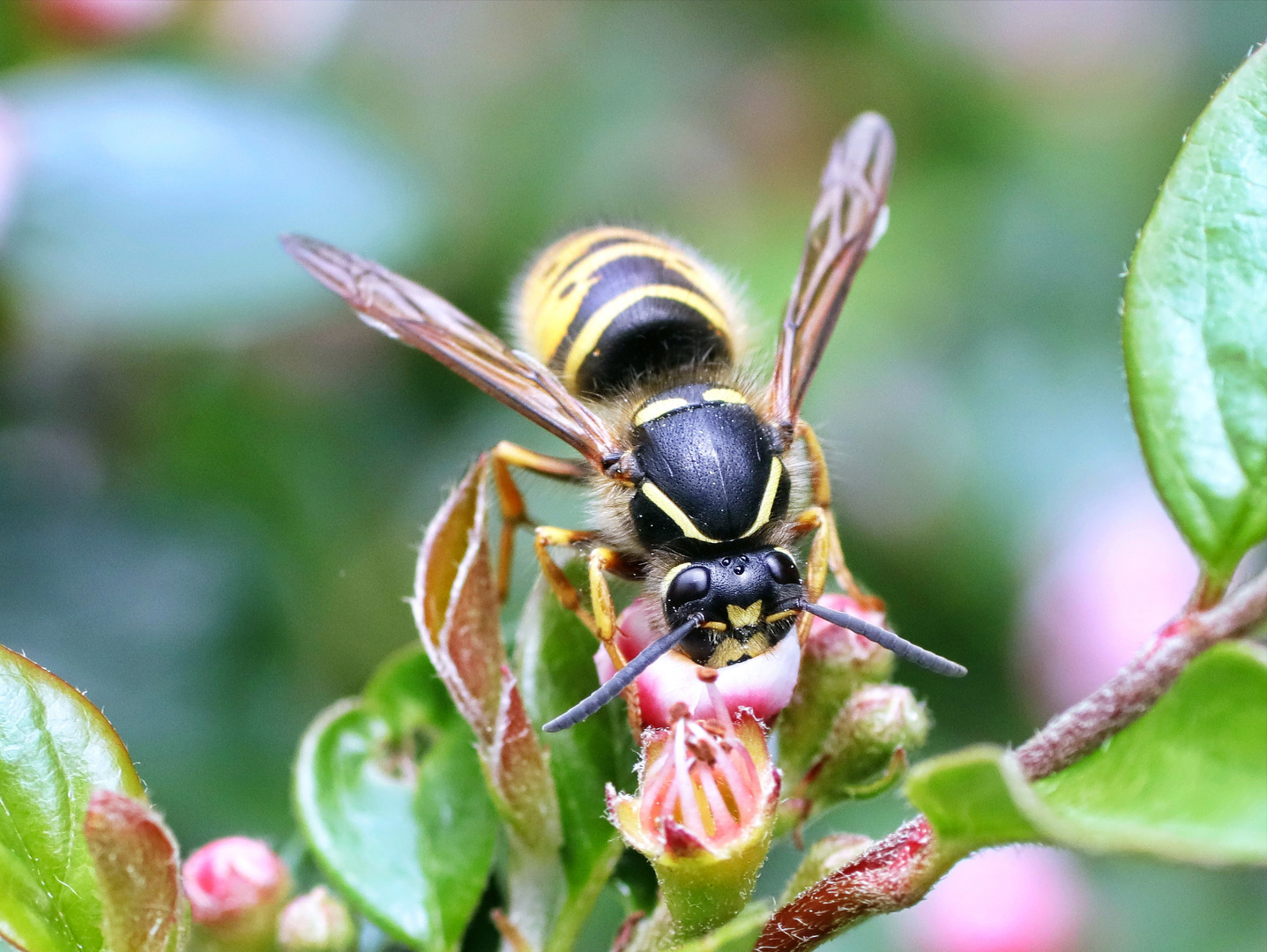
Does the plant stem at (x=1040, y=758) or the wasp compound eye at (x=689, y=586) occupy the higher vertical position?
the wasp compound eye at (x=689, y=586)

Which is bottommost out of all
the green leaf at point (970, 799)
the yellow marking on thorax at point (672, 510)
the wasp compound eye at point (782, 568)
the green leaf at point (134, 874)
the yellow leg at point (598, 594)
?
the green leaf at point (134, 874)

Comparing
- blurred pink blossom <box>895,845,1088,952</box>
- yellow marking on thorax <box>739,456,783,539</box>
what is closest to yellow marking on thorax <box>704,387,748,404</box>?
yellow marking on thorax <box>739,456,783,539</box>

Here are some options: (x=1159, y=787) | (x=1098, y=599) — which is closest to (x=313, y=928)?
(x=1159, y=787)

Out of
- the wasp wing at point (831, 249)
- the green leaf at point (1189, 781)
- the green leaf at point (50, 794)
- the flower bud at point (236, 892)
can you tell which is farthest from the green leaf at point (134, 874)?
the wasp wing at point (831, 249)

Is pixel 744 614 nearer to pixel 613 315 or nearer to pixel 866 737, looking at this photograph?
pixel 866 737

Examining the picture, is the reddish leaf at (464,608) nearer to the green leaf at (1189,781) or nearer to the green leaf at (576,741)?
the green leaf at (576,741)

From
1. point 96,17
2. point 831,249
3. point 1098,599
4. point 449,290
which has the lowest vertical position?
point 1098,599

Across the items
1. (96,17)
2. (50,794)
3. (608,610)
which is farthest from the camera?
(96,17)
